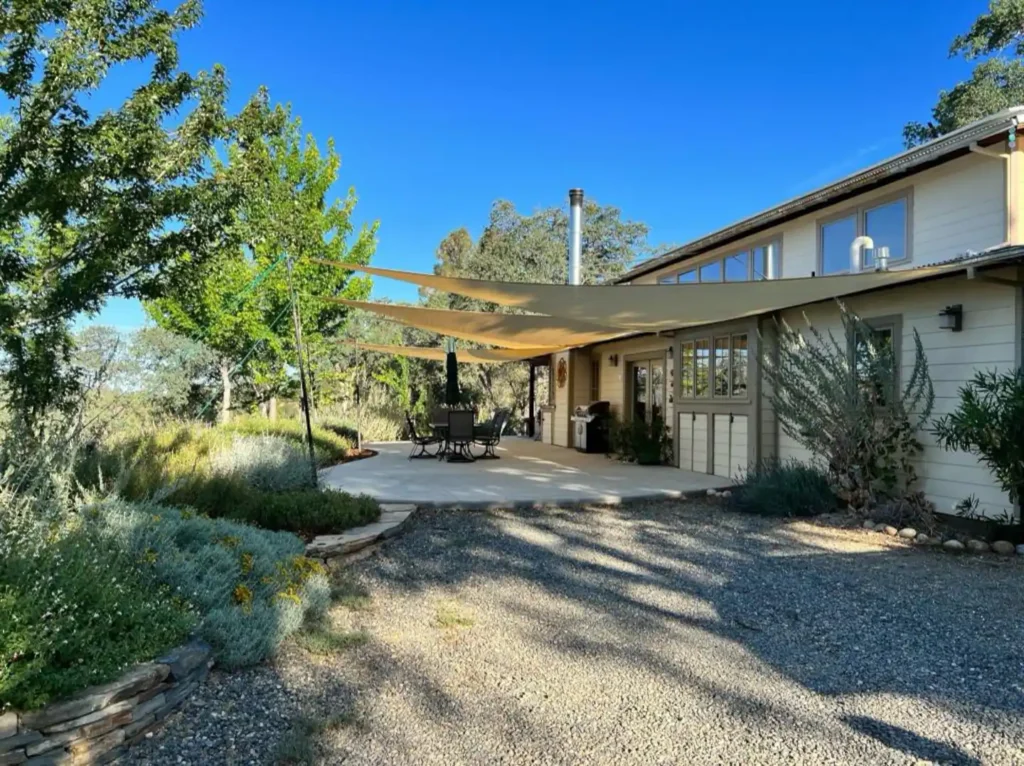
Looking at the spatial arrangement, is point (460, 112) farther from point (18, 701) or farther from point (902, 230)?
point (18, 701)

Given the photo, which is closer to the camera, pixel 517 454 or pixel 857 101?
pixel 517 454

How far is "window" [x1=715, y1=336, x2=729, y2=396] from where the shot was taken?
8992mm

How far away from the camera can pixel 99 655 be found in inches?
89.0

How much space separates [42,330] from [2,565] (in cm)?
215

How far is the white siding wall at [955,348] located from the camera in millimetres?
5520

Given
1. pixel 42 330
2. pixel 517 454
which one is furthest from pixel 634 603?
pixel 517 454

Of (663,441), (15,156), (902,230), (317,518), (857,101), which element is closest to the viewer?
(15,156)

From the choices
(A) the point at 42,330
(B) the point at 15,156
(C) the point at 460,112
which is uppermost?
(C) the point at 460,112

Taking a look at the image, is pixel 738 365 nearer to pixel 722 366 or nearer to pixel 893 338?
pixel 722 366

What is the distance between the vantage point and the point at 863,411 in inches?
244

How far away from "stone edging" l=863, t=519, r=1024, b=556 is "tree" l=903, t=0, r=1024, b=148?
12.8 m

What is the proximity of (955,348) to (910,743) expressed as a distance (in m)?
4.87

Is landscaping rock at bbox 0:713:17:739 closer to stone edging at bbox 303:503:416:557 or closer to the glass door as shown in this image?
stone edging at bbox 303:503:416:557

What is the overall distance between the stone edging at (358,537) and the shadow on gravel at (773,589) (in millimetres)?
142
